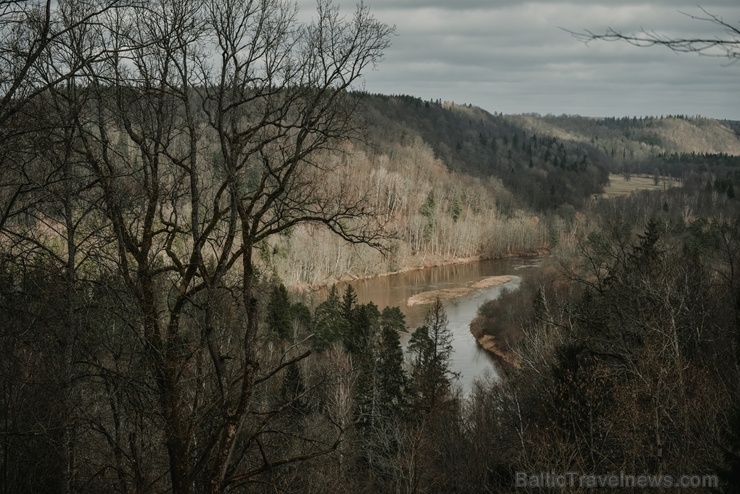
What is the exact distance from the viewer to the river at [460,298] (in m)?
33.7

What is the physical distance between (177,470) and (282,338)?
2548 centimetres

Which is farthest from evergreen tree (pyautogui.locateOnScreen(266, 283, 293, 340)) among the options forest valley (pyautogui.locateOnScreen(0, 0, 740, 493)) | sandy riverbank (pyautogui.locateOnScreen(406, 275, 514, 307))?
sandy riverbank (pyautogui.locateOnScreen(406, 275, 514, 307))

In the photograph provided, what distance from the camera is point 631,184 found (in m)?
147

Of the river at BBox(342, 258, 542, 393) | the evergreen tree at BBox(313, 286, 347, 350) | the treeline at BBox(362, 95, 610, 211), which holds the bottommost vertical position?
the river at BBox(342, 258, 542, 393)

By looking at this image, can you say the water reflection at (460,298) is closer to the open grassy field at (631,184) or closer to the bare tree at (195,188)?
the bare tree at (195,188)

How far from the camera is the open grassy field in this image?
13238 cm

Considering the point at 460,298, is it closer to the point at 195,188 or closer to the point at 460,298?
the point at 460,298

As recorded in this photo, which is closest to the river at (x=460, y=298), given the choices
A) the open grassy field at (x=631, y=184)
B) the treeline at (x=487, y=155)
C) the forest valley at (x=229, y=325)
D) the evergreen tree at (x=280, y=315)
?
the forest valley at (x=229, y=325)

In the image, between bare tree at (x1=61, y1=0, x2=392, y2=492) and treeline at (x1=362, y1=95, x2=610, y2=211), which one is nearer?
bare tree at (x1=61, y1=0, x2=392, y2=492)

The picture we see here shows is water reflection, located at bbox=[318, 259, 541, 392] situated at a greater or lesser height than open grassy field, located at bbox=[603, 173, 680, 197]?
lesser

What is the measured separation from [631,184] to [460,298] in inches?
4381

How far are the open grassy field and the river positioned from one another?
2588 inches

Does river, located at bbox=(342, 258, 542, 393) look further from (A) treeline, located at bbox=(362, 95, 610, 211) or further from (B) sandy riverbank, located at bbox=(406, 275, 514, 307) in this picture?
(A) treeline, located at bbox=(362, 95, 610, 211)

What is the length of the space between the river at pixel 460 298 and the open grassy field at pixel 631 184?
216ft
